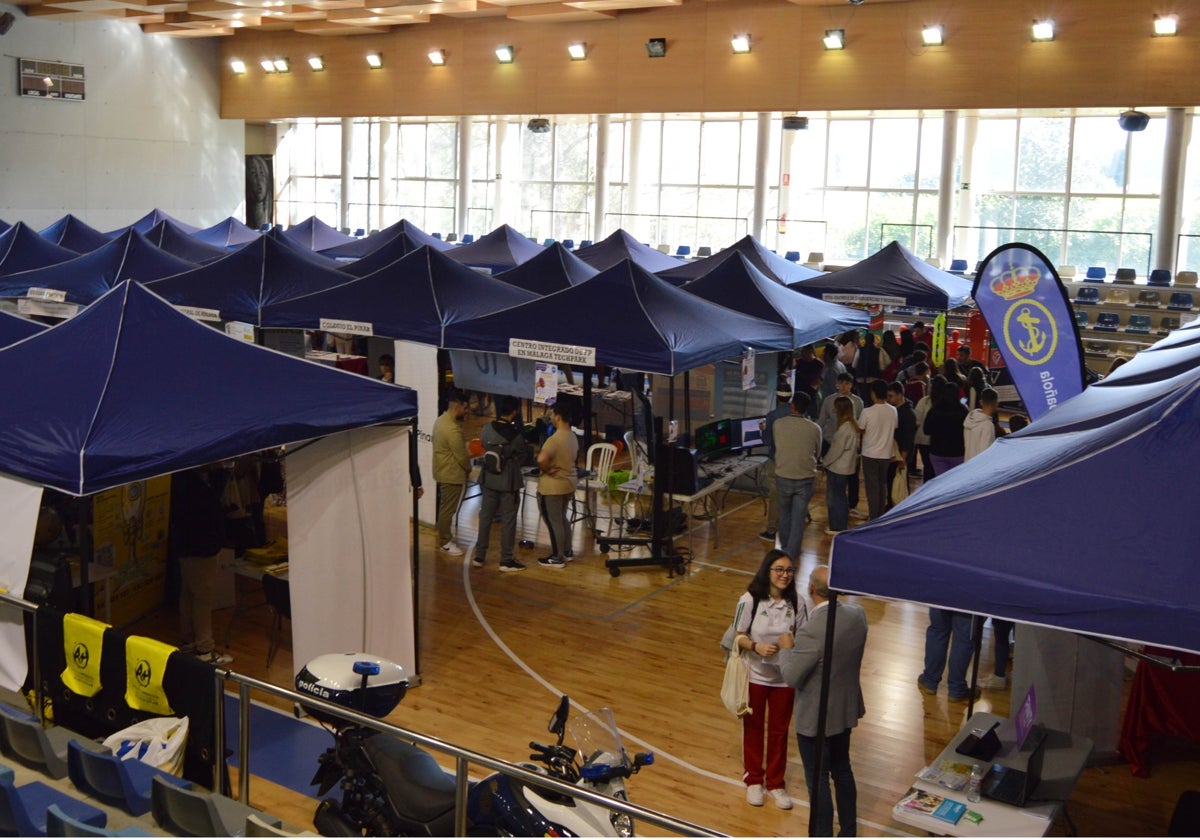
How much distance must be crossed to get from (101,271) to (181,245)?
11.2 ft

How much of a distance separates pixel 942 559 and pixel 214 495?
15.4 ft

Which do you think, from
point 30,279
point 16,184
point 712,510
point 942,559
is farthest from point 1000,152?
point 942,559

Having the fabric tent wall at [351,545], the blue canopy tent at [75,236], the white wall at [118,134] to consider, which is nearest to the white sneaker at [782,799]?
the fabric tent wall at [351,545]

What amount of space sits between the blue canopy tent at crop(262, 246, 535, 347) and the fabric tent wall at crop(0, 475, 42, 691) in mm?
4644

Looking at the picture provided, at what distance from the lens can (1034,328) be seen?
761cm

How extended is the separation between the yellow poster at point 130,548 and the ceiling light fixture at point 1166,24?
1385cm

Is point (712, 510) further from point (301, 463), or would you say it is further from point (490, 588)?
point (301, 463)

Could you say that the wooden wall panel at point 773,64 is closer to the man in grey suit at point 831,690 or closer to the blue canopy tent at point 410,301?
the blue canopy tent at point 410,301

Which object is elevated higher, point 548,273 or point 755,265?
point 755,265

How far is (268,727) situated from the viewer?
6.55 meters

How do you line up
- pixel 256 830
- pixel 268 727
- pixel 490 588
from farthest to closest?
pixel 490 588
pixel 268 727
pixel 256 830

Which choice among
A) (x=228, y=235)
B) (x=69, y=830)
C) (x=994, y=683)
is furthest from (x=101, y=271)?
(x=69, y=830)

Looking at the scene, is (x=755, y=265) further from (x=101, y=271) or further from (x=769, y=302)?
(x=101, y=271)

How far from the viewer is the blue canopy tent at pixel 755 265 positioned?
47.1 ft
